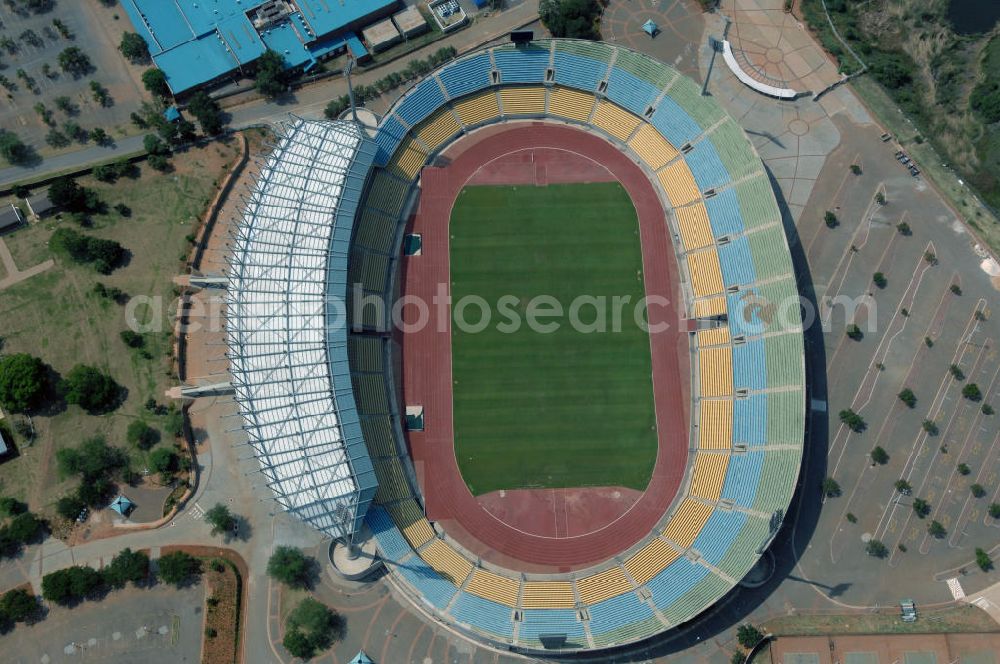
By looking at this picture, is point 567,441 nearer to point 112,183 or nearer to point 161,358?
point 161,358

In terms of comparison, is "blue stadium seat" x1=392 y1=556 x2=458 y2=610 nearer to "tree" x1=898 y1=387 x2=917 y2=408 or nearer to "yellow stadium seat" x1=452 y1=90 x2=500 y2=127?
"yellow stadium seat" x1=452 y1=90 x2=500 y2=127

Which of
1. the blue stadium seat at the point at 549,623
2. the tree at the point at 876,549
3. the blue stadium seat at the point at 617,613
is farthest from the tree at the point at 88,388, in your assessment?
the tree at the point at 876,549

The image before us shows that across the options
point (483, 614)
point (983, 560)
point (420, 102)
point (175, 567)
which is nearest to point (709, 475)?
point (483, 614)

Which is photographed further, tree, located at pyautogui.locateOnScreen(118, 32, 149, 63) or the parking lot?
the parking lot

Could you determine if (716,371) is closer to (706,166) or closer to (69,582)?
(706,166)

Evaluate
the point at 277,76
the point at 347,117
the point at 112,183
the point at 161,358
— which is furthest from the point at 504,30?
the point at 161,358

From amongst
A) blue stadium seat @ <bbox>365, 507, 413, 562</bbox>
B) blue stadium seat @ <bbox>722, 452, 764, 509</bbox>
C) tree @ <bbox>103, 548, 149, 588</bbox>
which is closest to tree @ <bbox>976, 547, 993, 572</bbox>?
blue stadium seat @ <bbox>722, 452, 764, 509</bbox>
